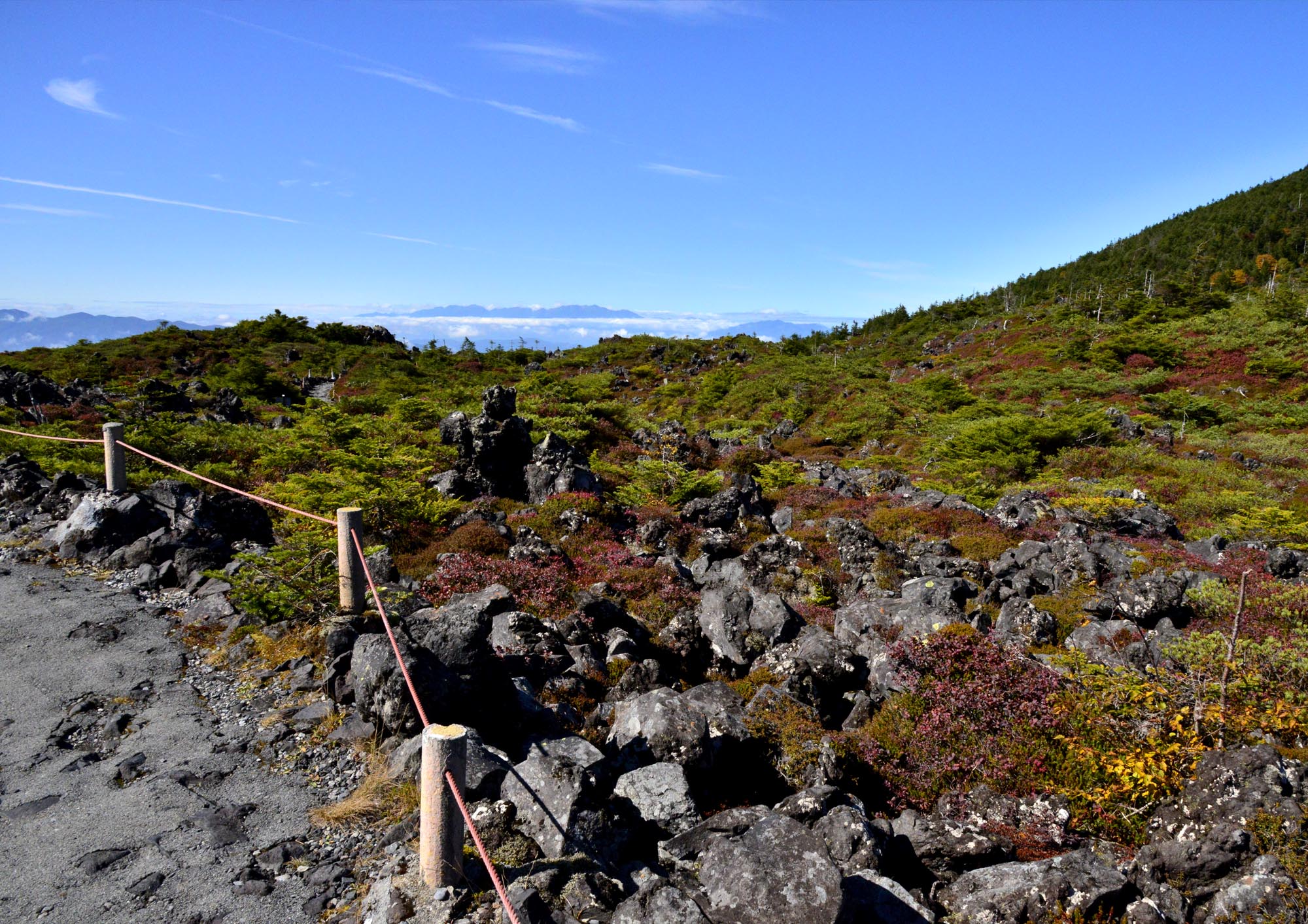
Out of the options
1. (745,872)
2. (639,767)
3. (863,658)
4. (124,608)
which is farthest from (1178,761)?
(124,608)

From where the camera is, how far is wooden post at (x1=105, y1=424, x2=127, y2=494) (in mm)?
11328

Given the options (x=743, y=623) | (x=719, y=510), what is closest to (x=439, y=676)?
(x=743, y=623)

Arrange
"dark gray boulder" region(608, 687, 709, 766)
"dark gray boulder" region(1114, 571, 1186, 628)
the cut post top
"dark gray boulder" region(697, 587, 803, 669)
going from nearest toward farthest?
the cut post top → "dark gray boulder" region(608, 687, 709, 766) → "dark gray boulder" region(697, 587, 803, 669) → "dark gray boulder" region(1114, 571, 1186, 628)

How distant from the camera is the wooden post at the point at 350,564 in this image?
761cm

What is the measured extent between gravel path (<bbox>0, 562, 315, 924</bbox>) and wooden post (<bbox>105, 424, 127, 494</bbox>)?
3.38 meters

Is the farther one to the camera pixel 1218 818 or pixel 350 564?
pixel 350 564

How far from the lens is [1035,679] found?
880cm

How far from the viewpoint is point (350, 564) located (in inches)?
310

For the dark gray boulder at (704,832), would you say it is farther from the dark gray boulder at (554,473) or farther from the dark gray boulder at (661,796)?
the dark gray boulder at (554,473)

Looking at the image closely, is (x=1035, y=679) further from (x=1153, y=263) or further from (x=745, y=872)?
(x=1153, y=263)

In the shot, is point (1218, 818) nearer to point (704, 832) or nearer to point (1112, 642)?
point (704, 832)

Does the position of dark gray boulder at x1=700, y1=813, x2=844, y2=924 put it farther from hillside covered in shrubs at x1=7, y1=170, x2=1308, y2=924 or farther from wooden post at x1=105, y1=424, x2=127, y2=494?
wooden post at x1=105, y1=424, x2=127, y2=494

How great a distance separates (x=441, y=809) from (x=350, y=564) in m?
4.35

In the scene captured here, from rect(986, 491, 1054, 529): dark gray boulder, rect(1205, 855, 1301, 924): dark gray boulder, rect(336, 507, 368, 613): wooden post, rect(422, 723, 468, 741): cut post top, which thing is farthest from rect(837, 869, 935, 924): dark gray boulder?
rect(986, 491, 1054, 529): dark gray boulder
